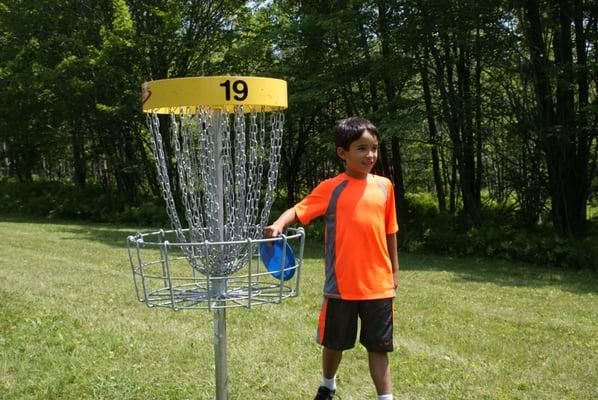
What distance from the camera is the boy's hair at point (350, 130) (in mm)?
3162

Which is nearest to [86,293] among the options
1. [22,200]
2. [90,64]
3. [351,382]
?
[351,382]

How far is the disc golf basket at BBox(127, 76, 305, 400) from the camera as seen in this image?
253 cm

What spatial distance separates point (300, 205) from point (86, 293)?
453 centimetres

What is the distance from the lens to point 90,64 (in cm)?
1783

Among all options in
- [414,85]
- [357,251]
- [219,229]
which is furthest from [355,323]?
[414,85]

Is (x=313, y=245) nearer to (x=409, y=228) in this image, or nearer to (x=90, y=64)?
(x=409, y=228)

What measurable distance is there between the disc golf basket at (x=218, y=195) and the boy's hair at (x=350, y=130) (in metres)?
0.41

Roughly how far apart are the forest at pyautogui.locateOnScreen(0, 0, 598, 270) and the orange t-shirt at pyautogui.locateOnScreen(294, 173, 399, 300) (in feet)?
26.9

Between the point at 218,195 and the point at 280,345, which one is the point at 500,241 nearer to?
the point at 280,345

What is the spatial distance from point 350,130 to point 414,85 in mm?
11128

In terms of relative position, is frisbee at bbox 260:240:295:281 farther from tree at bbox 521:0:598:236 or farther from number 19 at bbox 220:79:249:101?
tree at bbox 521:0:598:236

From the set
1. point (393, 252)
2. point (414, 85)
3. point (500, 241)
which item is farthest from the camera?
point (414, 85)

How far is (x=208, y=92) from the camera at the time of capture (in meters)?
2.52

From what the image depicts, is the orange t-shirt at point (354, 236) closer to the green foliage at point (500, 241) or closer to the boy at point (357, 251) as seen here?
the boy at point (357, 251)
